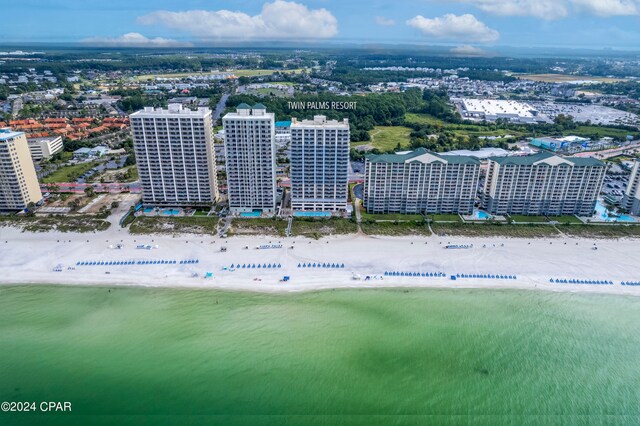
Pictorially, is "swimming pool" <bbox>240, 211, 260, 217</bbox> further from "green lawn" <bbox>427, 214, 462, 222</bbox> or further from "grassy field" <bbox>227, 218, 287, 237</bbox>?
"green lawn" <bbox>427, 214, 462, 222</bbox>

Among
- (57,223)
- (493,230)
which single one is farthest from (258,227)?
(493,230)

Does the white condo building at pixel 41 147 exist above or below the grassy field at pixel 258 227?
above

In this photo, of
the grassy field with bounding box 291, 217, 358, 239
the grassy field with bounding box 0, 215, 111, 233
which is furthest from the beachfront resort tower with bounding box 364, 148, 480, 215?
the grassy field with bounding box 0, 215, 111, 233

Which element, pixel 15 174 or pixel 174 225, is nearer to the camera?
pixel 174 225

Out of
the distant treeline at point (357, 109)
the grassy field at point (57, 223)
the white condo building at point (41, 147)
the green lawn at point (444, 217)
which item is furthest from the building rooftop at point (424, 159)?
the white condo building at point (41, 147)

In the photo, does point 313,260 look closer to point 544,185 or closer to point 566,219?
point 544,185

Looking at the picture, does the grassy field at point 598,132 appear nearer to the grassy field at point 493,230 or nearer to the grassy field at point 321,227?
the grassy field at point 493,230
